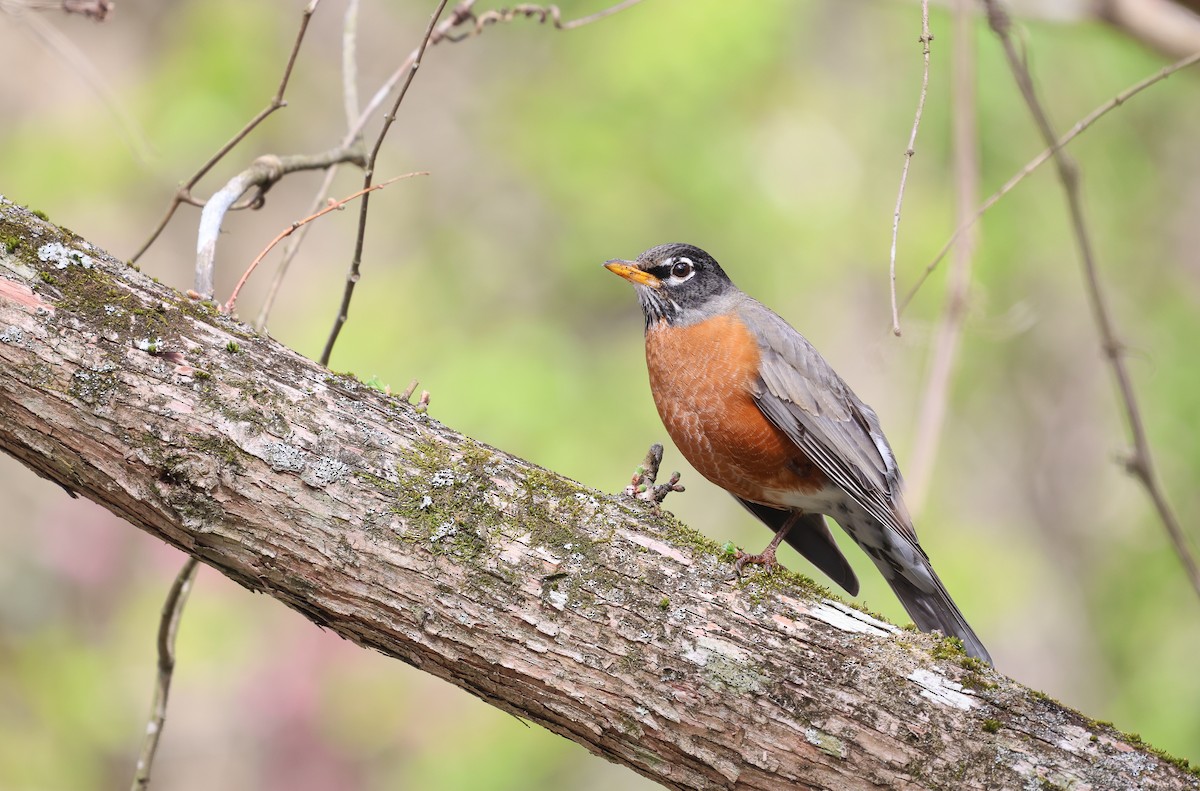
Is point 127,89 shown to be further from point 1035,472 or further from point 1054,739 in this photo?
point 1035,472

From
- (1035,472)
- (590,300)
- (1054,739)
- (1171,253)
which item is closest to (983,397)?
(1035,472)

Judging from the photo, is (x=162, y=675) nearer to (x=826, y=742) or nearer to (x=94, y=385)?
(x=94, y=385)

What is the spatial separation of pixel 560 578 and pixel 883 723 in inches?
29.3

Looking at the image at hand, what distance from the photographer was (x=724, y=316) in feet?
11.9

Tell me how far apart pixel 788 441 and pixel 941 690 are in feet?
3.95

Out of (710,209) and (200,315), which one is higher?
(710,209)

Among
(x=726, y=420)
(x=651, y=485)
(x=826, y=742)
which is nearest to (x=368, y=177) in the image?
(x=651, y=485)

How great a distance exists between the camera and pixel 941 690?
2.17 meters

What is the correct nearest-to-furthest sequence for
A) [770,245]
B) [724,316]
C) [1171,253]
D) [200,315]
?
[200,315] → [724,316] → [770,245] → [1171,253]

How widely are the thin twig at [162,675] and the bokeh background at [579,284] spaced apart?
234cm

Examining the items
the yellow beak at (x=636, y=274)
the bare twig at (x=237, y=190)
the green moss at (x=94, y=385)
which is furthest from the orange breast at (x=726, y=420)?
the green moss at (x=94, y=385)

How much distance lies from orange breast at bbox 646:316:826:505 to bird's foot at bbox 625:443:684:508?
2.20ft

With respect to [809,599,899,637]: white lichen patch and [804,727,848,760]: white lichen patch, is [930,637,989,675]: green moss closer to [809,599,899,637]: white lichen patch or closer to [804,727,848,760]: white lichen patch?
[809,599,899,637]: white lichen patch

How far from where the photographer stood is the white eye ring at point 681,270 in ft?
12.6
